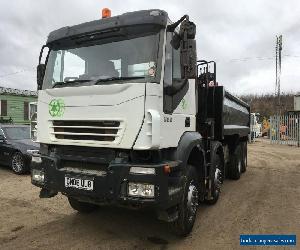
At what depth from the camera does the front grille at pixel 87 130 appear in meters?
4.39

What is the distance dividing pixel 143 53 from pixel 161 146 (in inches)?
47.3

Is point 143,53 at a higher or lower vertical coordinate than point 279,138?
higher

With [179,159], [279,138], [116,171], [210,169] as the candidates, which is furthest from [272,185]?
[279,138]

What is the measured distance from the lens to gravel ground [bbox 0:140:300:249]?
4.82m

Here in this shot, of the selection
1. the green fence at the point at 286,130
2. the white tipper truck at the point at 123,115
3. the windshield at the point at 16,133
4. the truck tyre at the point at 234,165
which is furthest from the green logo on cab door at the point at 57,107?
the green fence at the point at 286,130

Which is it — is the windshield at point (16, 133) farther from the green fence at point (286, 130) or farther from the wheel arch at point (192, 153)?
the green fence at point (286, 130)

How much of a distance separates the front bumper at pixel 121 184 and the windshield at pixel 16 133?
6914mm

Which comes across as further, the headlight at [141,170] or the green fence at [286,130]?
the green fence at [286,130]

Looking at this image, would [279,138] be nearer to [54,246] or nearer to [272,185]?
[272,185]

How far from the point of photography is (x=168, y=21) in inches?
178

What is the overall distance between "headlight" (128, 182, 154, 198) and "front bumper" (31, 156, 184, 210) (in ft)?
0.12

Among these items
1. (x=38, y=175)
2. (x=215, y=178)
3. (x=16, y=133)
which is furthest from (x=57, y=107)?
(x=16, y=133)

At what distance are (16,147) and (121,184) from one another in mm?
7072

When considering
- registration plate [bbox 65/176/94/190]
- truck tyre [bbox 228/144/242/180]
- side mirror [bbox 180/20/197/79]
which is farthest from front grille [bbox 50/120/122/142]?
truck tyre [bbox 228/144/242/180]
